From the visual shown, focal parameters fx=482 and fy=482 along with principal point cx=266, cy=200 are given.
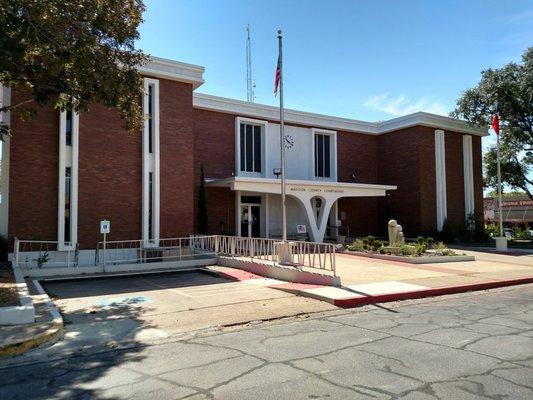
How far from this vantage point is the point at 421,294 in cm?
1187

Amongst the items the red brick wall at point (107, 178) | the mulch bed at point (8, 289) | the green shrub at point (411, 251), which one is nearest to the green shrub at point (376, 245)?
the green shrub at point (411, 251)

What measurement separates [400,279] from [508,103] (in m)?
20.7

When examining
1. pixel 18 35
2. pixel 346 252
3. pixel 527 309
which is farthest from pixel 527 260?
pixel 18 35

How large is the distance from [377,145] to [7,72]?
87.2 ft

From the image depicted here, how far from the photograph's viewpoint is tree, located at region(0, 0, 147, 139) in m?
A: 11.0

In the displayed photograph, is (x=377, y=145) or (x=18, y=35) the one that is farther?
(x=377, y=145)

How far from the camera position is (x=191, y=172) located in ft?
74.7

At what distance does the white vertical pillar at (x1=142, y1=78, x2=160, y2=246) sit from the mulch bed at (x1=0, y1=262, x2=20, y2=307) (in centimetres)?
678

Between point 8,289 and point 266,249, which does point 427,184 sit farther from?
point 8,289

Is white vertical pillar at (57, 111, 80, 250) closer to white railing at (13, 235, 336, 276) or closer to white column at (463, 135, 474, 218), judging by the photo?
white railing at (13, 235, 336, 276)

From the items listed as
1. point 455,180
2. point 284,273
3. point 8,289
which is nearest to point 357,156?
point 455,180

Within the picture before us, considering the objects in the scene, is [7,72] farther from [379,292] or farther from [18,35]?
[379,292]

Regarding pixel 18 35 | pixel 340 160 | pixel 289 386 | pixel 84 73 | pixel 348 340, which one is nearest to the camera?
pixel 289 386

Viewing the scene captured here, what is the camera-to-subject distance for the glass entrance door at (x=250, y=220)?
27688mm
